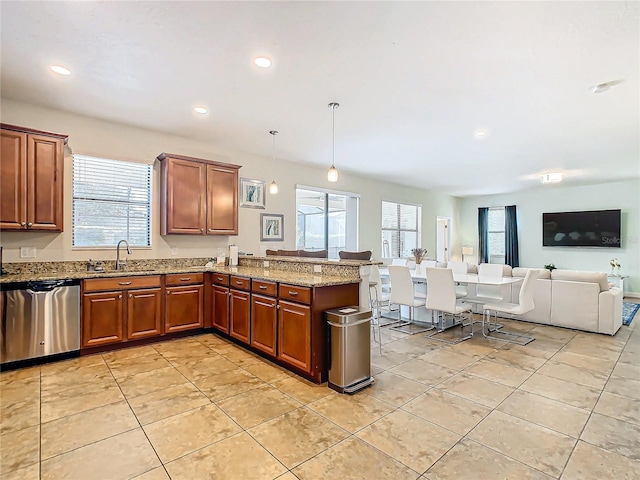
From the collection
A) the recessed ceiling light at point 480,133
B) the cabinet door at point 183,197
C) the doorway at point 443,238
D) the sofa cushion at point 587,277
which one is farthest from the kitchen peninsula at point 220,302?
the doorway at point 443,238

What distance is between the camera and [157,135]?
15.4 feet

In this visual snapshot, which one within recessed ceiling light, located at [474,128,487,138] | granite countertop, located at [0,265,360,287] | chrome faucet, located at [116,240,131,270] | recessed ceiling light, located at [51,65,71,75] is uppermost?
recessed ceiling light, located at [51,65,71,75]

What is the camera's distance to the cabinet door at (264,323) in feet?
11.1

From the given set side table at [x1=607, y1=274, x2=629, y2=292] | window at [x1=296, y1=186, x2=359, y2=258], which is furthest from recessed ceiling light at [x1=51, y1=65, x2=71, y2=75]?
side table at [x1=607, y1=274, x2=629, y2=292]

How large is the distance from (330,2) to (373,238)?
604cm

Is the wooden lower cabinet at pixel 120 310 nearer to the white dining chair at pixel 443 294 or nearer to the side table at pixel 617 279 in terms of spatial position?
the white dining chair at pixel 443 294

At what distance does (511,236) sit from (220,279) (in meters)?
8.91

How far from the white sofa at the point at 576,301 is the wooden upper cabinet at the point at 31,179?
606 cm

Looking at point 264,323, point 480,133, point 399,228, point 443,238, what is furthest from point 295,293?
point 443,238

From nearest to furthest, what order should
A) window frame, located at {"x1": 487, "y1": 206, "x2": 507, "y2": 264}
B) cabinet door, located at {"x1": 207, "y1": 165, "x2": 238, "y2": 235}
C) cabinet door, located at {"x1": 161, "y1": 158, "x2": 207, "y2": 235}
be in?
1. cabinet door, located at {"x1": 161, "y1": 158, "x2": 207, "y2": 235}
2. cabinet door, located at {"x1": 207, "y1": 165, "x2": 238, "y2": 235}
3. window frame, located at {"x1": 487, "y1": 206, "x2": 507, "y2": 264}

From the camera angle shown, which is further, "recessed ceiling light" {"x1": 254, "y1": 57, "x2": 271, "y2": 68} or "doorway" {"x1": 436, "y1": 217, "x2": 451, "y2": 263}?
"doorway" {"x1": 436, "y1": 217, "x2": 451, "y2": 263}

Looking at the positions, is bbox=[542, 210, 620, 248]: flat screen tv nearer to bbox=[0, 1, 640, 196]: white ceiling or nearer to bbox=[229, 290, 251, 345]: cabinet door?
bbox=[0, 1, 640, 196]: white ceiling

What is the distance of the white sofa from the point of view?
458 cm

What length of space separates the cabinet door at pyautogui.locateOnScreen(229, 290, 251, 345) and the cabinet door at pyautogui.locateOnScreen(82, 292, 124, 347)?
121 cm
